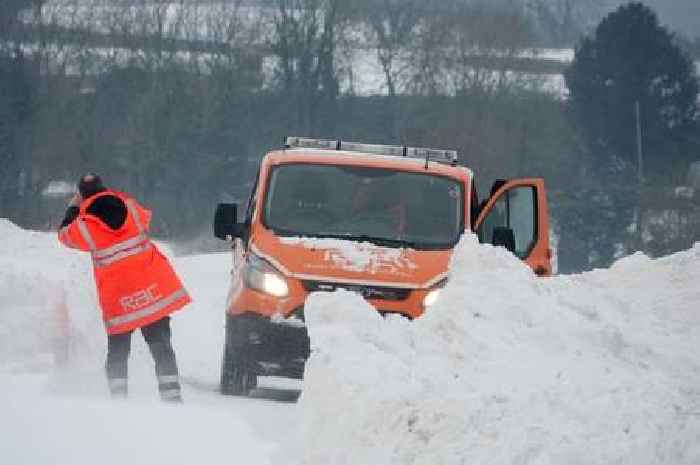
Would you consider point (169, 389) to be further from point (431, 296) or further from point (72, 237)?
point (431, 296)

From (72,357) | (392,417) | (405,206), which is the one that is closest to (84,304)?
(72,357)

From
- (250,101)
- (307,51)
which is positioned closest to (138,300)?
(250,101)

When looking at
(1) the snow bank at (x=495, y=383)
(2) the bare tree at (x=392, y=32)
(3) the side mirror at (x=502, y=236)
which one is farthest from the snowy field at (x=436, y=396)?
(2) the bare tree at (x=392, y=32)

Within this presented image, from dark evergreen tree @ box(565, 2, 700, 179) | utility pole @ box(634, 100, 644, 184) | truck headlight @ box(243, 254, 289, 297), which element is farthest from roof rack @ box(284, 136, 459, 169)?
dark evergreen tree @ box(565, 2, 700, 179)

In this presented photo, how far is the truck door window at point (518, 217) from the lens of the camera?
12.1 m

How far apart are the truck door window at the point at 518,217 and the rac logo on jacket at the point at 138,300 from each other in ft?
10.8

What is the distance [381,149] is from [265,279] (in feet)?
8.04

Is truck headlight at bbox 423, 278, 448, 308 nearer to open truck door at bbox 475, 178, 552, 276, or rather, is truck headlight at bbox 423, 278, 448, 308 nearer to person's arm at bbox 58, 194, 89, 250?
open truck door at bbox 475, 178, 552, 276

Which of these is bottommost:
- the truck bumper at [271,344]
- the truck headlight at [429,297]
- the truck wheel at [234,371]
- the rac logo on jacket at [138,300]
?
the truck wheel at [234,371]

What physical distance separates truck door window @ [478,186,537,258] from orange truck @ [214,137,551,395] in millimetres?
11

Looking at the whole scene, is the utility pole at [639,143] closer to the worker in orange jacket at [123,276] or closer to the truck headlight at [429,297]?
the truck headlight at [429,297]

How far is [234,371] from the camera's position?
10906mm

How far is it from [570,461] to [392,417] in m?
0.84

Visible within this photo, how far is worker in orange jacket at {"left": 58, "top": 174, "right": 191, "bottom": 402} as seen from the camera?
30.9 feet
